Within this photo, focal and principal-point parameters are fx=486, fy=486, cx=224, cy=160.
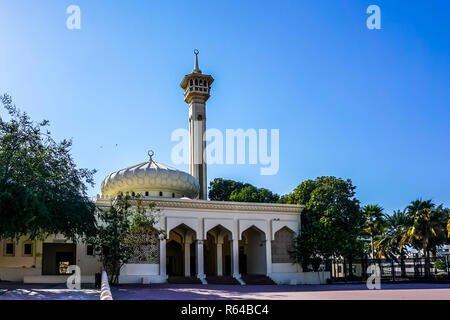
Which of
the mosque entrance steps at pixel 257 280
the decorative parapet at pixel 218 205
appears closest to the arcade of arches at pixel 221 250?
the mosque entrance steps at pixel 257 280

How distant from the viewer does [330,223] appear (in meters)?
29.8

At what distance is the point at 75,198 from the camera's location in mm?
21703

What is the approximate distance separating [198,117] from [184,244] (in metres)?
15.0

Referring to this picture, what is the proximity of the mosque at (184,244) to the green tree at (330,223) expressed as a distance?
1085 mm

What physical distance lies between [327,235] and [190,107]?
19.6 meters

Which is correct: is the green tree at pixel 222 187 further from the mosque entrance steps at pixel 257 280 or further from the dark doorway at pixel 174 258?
the mosque entrance steps at pixel 257 280

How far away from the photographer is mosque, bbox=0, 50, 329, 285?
→ 27.6 metres

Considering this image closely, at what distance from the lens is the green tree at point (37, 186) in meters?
18.2

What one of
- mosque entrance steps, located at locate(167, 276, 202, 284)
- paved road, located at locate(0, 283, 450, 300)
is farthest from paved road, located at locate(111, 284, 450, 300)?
mosque entrance steps, located at locate(167, 276, 202, 284)

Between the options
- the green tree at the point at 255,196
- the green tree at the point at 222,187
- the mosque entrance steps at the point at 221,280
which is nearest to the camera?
the mosque entrance steps at the point at 221,280

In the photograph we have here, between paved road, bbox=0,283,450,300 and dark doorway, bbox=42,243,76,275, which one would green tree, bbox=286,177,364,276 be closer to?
paved road, bbox=0,283,450,300
